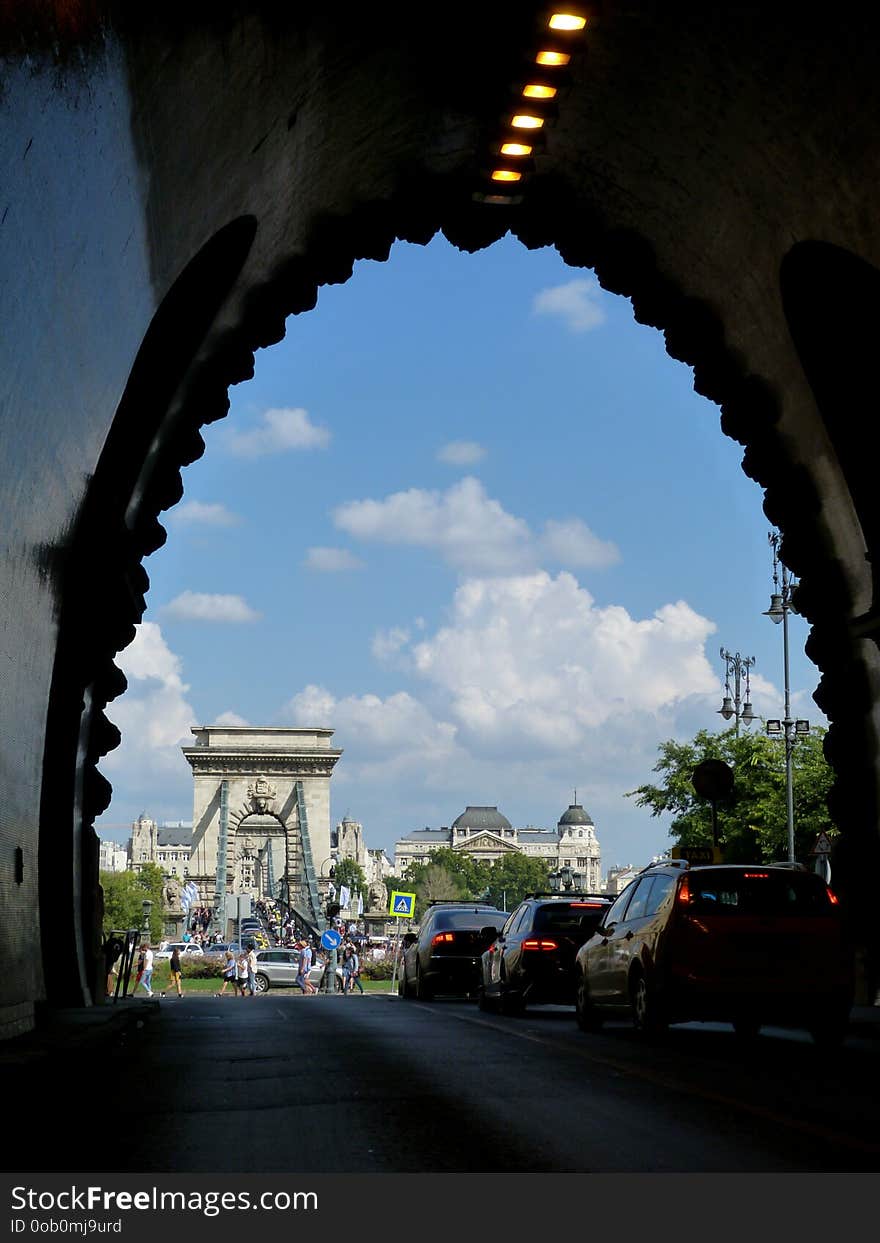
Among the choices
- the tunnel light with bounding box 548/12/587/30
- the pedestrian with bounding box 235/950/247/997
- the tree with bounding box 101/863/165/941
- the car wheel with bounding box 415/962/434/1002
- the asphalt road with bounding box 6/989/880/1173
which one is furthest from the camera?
the tree with bounding box 101/863/165/941

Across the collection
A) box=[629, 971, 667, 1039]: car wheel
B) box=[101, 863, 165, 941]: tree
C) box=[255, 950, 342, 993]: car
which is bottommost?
box=[101, 863, 165, 941]: tree

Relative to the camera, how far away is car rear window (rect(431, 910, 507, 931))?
2797cm

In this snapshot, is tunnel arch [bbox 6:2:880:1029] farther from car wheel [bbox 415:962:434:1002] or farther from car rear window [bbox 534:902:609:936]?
car wheel [bbox 415:962:434:1002]

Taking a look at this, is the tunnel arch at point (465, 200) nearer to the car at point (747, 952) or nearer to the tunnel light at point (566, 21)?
the tunnel light at point (566, 21)

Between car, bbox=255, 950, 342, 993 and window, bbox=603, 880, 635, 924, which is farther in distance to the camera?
car, bbox=255, 950, 342, 993

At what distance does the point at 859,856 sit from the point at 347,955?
3818 centimetres

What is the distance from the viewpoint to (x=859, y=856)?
1970cm

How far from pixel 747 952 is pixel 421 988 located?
1456cm

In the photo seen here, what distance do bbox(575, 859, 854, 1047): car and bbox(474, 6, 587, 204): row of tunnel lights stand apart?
23.4ft

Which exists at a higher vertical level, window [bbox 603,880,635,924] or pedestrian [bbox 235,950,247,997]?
window [bbox 603,880,635,924]

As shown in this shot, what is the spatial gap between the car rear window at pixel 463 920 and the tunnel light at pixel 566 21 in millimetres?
16386

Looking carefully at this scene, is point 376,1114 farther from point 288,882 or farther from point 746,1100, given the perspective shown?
point 288,882

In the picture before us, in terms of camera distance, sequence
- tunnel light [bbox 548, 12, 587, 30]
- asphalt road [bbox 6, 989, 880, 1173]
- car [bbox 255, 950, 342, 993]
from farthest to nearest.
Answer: car [bbox 255, 950, 342, 993]
tunnel light [bbox 548, 12, 587, 30]
asphalt road [bbox 6, 989, 880, 1173]

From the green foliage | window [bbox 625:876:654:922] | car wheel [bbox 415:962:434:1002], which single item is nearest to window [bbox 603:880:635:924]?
window [bbox 625:876:654:922]
